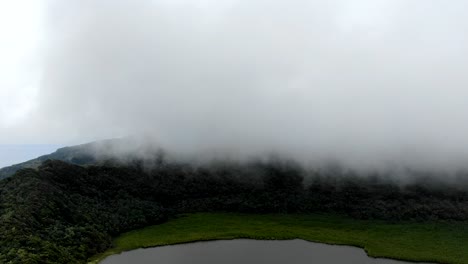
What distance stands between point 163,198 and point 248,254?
50388 millimetres

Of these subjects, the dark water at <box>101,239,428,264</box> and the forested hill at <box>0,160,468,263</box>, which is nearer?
the dark water at <box>101,239,428,264</box>

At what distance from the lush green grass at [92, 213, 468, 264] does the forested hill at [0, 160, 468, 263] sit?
191 inches

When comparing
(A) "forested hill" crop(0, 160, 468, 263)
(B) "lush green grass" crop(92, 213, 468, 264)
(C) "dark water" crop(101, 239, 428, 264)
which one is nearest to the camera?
(C) "dark water" crop(101, 239, 428, 264)

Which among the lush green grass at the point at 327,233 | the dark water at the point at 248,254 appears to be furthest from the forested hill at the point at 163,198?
the dark water at the point at 248,254

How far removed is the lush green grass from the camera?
94.3m

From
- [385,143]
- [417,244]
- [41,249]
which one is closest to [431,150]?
[385,143]

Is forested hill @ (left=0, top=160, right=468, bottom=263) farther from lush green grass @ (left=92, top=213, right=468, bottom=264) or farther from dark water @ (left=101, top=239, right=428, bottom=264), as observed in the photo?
dark water @ (left=101, top=239, right=428, bottom=264)

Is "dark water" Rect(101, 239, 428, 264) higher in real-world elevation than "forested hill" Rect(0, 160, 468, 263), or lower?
lower

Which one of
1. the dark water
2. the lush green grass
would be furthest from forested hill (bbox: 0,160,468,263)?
the dark water

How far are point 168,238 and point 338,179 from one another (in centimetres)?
6471

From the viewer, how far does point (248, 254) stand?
293 feet

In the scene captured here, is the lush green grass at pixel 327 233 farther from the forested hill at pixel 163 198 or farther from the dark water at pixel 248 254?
the forested hill at pixel 163 198

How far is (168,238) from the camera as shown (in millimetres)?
103812

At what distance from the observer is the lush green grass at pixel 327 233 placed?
94312 mm
